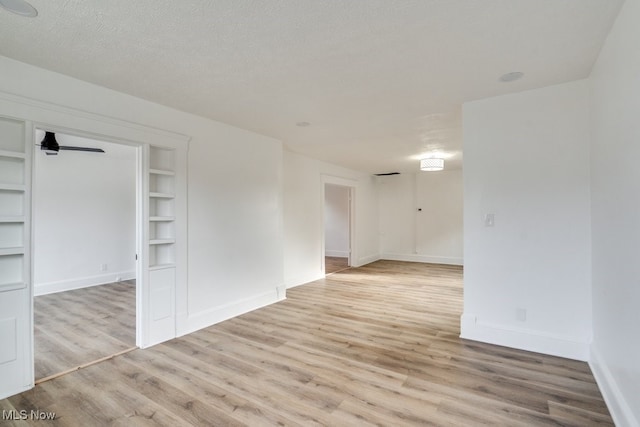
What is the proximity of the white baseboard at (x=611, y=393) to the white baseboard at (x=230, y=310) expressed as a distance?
3.67 m

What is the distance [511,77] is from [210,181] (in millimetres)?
3298

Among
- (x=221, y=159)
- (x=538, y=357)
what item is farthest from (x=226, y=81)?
(x=538, y=357)

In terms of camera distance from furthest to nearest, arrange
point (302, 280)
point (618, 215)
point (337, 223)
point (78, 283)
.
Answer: point (337, 223) → point (302, 280) → point (78, 283) → point (618, 215)

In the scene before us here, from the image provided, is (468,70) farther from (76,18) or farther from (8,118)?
(8,118)

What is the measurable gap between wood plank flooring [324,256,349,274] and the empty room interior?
9.10 feet

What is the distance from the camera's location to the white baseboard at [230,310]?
3.61 m

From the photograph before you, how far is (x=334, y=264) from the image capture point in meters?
8.37

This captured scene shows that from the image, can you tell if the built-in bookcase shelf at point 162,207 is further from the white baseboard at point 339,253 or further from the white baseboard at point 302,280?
the white baseboard at point 339,253

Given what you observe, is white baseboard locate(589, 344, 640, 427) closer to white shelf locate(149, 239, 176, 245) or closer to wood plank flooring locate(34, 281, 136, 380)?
white shelf locate(149, 239, 176, 245)

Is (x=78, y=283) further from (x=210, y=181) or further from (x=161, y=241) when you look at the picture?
(x=210, y=181)

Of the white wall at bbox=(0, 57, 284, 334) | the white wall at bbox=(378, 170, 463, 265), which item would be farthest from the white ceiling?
the white wall at bbox=(378, 170, 463, 265)

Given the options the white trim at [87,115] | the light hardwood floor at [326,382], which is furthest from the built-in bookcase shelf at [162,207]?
the light hardwood floor at [326,382]

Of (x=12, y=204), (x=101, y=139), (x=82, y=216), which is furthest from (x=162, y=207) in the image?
(x=82, y=216)

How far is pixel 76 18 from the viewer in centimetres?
185
